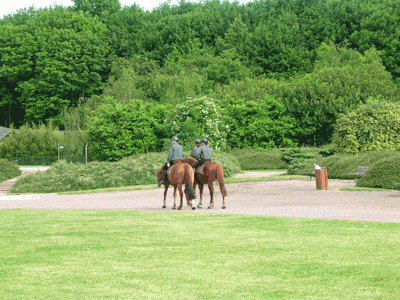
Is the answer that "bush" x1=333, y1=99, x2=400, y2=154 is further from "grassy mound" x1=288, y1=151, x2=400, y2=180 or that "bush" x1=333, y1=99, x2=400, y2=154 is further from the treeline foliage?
A: the treeline foliage

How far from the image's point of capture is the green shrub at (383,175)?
2342 centimetres

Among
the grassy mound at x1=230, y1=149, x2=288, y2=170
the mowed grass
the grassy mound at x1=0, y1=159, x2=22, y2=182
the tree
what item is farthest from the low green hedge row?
the tree

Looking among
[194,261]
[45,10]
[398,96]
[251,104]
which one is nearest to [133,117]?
[251,104]

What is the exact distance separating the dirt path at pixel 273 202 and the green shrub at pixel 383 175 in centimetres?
130

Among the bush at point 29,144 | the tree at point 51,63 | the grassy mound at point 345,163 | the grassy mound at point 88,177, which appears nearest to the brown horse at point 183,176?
the grassy mound at point 88,177

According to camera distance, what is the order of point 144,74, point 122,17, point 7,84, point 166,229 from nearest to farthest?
1. point 166,229
2. point 144,74
3. point 7,84
4. point 122,17

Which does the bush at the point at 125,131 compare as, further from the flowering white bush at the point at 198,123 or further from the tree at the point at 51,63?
the tree at the point at 51,63

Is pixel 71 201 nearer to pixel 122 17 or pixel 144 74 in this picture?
pixel 144 74

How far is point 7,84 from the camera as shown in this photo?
8588 cm

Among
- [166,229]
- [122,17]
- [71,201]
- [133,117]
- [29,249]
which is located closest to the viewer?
[29,249]

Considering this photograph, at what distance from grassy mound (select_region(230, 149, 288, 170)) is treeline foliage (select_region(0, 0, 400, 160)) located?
3.94 metres

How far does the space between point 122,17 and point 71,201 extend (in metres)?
74.2

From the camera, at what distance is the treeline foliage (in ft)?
149

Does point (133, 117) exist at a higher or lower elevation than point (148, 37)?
lower
